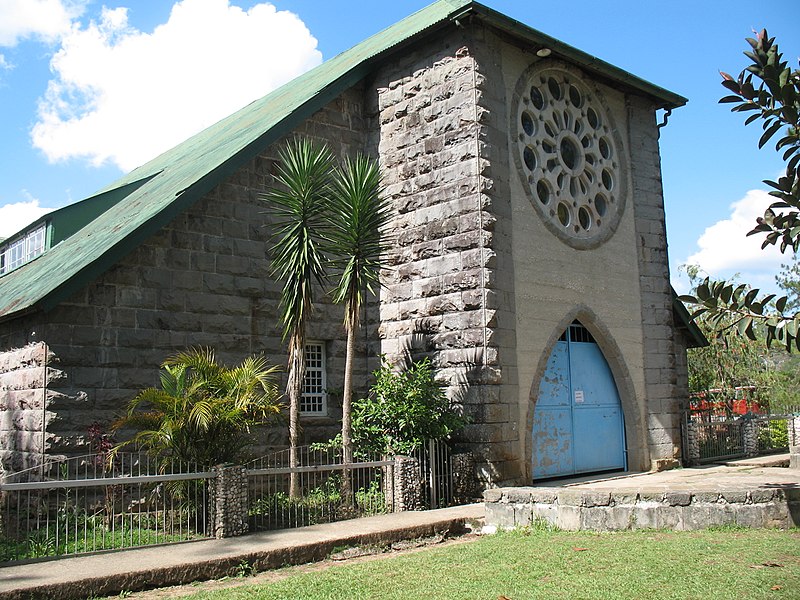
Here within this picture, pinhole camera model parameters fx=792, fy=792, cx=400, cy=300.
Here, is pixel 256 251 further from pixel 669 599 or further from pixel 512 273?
pixel 669 599

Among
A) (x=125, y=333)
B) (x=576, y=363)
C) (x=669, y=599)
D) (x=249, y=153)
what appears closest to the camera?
(x=669, y=599)

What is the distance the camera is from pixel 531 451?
14.8m

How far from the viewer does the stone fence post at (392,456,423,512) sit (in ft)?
39.8

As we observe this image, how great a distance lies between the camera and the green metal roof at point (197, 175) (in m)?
12.2

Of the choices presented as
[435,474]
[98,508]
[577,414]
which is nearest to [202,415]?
[98,508]

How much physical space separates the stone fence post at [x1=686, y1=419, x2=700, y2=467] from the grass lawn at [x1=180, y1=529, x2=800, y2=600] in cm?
790

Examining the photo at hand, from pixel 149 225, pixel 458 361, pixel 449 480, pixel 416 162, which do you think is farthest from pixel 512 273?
pixel 149 225

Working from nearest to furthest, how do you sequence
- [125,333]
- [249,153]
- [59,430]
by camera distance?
[59,430] → [125,333] → [249,153]

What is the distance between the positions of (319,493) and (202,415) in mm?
2825

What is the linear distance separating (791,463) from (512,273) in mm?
7906

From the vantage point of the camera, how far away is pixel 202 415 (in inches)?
412

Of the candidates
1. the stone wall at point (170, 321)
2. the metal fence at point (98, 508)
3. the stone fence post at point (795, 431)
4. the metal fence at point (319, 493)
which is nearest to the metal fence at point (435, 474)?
the metal fence at point (319, 493)

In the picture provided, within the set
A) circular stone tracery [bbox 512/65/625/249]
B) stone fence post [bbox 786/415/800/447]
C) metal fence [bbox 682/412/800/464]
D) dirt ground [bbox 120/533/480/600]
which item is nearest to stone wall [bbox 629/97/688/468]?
metal fence [bbox 682/412/800/464]

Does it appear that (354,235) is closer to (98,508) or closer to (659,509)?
(98,508)
